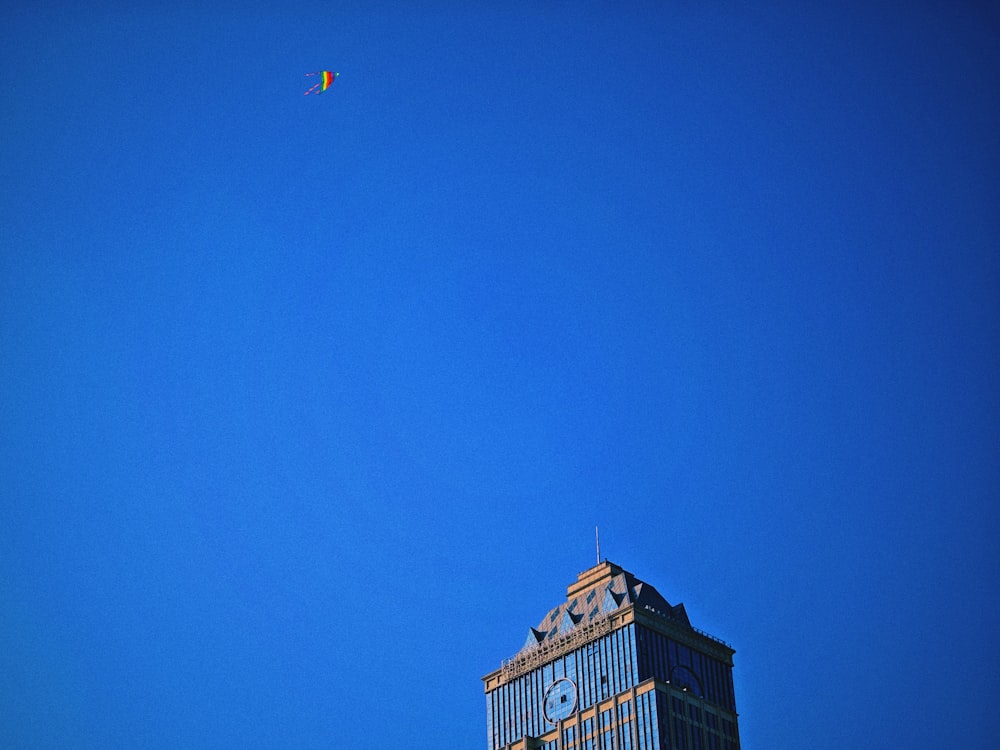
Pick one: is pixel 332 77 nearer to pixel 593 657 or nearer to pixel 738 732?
pixel 593 657

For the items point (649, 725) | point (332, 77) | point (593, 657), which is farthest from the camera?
point (593, 657)

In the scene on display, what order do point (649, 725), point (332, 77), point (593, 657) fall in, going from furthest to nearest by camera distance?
point (593, 657)
point (649, 725)
point (332, 77)

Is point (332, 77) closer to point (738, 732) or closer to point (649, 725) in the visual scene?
point (649, 725)

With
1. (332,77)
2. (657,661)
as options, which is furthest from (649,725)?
(332,77)

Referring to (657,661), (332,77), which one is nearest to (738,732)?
(657,661)

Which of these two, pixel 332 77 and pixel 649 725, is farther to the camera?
pixel 649 725

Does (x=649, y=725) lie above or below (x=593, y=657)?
below

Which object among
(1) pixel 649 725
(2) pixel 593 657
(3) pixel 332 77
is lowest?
(1) pixel 649 725

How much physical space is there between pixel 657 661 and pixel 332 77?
96.7 meters

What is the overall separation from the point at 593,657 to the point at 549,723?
486 inches

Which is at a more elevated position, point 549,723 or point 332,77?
point 332,77

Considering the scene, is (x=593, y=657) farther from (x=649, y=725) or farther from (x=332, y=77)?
(x=332, y=77)

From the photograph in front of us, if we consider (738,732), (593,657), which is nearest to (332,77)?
(593,657)

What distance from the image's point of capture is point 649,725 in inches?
7259
